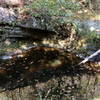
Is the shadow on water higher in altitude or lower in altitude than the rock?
lower

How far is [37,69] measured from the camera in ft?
25.1

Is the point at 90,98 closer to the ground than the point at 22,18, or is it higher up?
closer to the ground

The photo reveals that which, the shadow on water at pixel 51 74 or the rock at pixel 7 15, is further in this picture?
the rock at pixel 7 15

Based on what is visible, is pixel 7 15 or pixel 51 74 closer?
pixel 51 74

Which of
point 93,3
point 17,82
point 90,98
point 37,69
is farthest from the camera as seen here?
point 93,3

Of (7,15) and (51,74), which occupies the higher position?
(7,15)

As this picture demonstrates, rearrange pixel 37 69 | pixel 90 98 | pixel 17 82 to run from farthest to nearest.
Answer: pixel 37 69, pixel 17 82, pixel 90 98

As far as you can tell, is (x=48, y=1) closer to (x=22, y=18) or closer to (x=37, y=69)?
(x=22, y=18)

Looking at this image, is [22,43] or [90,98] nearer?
[90,98]

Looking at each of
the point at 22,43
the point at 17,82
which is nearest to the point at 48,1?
the point at 22,43

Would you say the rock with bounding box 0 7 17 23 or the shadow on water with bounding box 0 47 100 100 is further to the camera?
the rock with bounding box 0 7 17 23

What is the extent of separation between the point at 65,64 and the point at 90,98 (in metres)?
1.58

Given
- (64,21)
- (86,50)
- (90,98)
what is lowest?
(90,98)

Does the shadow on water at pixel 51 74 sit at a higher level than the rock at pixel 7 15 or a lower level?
lower
